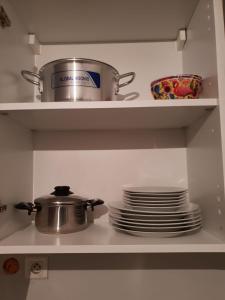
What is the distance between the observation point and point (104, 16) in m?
0.75

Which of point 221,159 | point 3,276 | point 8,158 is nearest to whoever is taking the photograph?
point 221,159

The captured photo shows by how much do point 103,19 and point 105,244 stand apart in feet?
2.14

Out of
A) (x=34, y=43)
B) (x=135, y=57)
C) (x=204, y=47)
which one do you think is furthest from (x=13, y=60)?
(x=204, y=47)

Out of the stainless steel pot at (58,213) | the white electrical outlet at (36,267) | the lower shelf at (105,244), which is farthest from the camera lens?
the white electrical outlet at (36,267)

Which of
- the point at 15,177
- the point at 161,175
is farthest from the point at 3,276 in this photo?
the point at 161,175

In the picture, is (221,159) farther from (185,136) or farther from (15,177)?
(15,177)

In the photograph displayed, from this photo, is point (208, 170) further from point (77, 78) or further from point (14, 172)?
point (14, 172)

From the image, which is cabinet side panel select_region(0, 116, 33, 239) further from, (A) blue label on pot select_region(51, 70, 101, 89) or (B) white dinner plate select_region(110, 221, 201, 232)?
(B) white dinner plate select_region(110, 221, 201, 232)

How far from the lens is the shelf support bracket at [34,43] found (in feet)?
2.72

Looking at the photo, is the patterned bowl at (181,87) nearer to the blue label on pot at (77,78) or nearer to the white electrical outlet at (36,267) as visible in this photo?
the blue label on pot at (77,78)

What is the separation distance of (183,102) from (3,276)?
0.74 metres

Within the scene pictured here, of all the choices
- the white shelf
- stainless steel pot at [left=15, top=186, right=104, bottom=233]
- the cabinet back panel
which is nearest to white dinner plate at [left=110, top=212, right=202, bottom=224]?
stainless steel pot at [left=15, top=186, right=104, bottom=233]

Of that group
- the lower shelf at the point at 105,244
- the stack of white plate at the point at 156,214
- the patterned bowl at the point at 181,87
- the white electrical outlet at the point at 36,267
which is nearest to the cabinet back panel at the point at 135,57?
the patterned bowl at the point at 181,87

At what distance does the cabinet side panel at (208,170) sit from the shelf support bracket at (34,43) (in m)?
0.60
